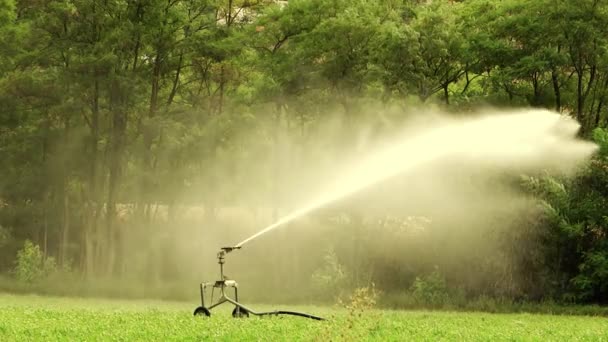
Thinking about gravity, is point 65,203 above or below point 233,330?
above

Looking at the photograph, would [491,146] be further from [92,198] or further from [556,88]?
[92,198]

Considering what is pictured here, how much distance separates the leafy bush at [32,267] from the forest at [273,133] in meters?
0.12

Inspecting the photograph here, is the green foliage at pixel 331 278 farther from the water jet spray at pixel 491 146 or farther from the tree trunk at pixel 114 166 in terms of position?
the tree trunk at pixel 114 166

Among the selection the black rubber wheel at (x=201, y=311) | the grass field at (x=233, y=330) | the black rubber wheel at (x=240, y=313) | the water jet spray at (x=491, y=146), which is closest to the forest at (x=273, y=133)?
the water jet spray at (x=491, y=146)

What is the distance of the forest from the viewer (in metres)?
32.6

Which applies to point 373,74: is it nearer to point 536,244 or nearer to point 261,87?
point 261,87

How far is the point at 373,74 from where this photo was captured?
35.8 meters

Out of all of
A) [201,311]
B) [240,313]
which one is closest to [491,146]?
[240,313]

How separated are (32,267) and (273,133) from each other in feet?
37.6

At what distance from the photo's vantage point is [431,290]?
33219mm

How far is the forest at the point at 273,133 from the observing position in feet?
107

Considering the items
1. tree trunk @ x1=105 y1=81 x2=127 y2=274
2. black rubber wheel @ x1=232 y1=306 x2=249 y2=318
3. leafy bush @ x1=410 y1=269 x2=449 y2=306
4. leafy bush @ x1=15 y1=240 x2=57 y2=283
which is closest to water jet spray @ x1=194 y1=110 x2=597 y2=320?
leafy bush @ x1=410 y1=269 x2=449 y2=306

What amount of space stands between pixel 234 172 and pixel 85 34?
8.84m

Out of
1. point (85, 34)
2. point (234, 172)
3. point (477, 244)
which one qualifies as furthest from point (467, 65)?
point (85, 34)
